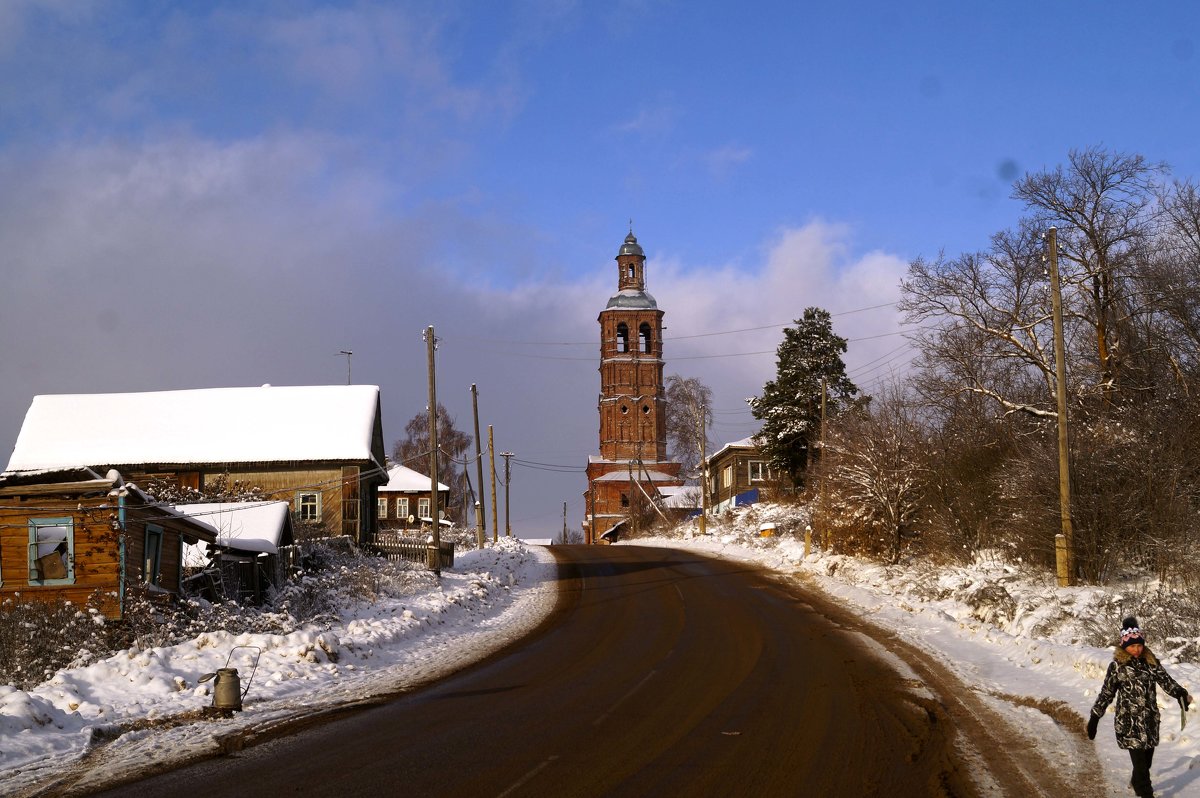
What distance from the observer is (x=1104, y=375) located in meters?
26.9

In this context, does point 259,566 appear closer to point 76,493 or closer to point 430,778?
point 76,493

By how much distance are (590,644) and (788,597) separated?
9.35m

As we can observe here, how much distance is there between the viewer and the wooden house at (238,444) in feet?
131

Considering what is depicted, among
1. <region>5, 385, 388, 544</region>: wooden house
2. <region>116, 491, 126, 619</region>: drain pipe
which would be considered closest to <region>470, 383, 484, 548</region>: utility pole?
<region>5, 385, 388, 544</region>: wooden house

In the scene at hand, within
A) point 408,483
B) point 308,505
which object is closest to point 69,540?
point 308,505

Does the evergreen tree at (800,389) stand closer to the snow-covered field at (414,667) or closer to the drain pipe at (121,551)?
Answer: the snow-covered field at (414,667)

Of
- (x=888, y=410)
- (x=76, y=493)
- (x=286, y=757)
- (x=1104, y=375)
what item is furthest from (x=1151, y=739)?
(x=888, y=410)

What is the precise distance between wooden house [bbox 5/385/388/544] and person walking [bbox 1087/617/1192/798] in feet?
107

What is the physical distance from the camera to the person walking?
27.7 ft

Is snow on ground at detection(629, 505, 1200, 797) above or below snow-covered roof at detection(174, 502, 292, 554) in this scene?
below

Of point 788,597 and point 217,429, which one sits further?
point 217,429

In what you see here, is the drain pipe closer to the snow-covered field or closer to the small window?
the small window

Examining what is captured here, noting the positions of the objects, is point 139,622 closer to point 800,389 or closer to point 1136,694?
point 1136,694

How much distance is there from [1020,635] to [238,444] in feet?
104
